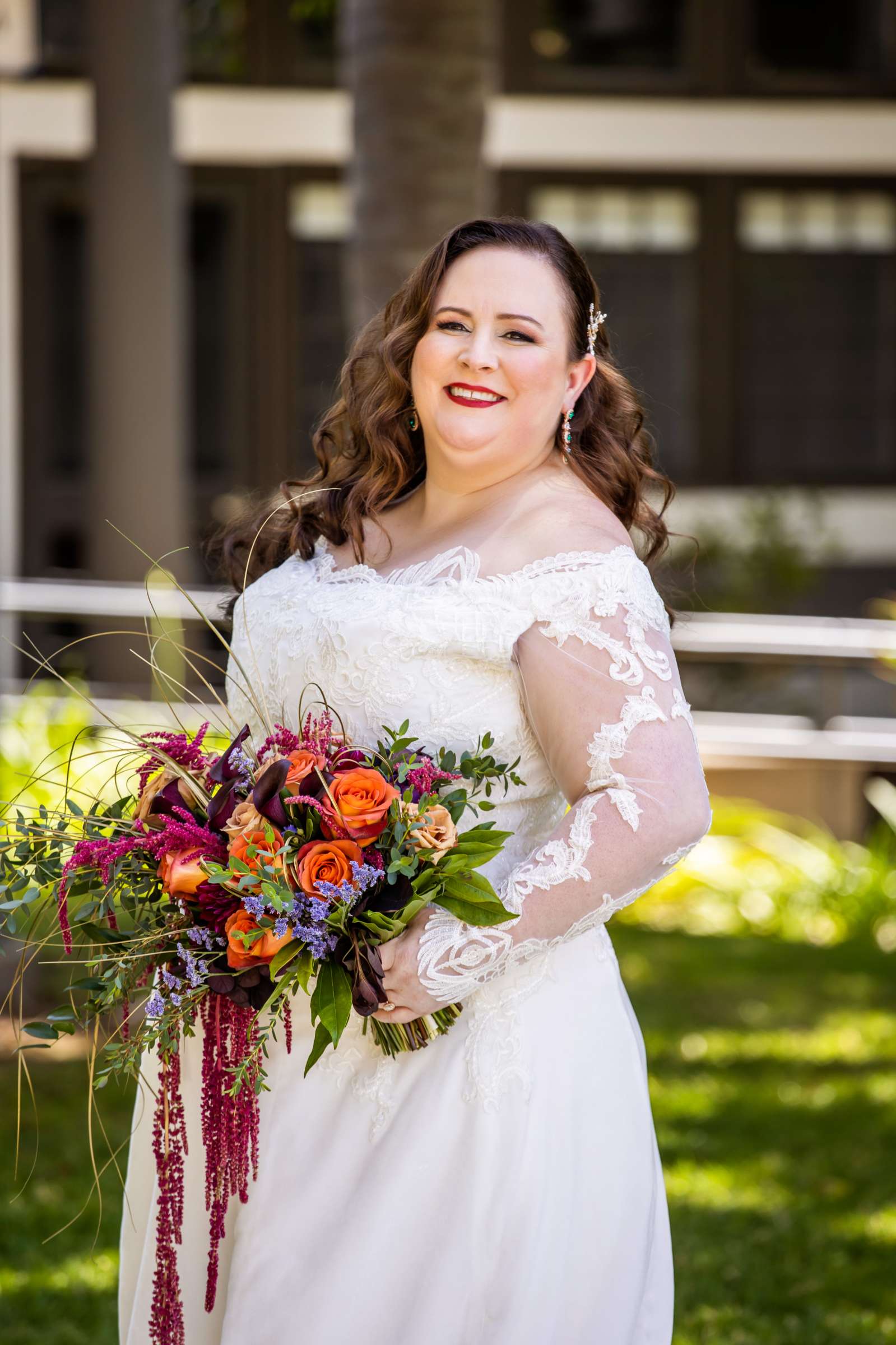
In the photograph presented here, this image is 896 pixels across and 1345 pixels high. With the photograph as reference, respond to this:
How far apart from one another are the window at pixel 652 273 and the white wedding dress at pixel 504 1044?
10856 millimetres

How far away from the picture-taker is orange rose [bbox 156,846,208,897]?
2.13m

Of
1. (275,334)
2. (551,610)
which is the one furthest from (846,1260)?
(275,334)

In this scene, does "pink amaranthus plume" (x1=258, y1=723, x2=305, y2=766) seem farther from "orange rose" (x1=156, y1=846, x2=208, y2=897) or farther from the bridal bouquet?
"orange rose" (x1=156, y1=846, x2=208, y2=897)

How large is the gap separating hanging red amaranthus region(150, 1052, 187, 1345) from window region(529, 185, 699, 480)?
1116 centimetres

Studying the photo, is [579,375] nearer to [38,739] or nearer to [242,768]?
[242,768]

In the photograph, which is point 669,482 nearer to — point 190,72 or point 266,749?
point 266,749

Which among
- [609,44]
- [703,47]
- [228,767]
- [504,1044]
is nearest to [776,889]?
[504,1044]

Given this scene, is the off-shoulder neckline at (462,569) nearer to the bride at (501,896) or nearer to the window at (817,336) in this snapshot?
the bride at (501,896)

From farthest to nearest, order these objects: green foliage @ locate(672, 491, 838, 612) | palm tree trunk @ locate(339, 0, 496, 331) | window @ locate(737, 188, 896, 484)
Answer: window @ locate(737, 188, 896, 484)
green foliage @ locate(672, 491, 838, 612)
palm tree trunk @ locate(339, 0, 496, 331)

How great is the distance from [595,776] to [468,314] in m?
0.77

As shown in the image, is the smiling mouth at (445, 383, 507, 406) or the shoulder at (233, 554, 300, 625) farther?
the shoulder at (233, 554, 300, 625)

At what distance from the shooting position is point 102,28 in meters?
6.66

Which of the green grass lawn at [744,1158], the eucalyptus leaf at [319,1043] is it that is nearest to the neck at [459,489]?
the eucalyptus leaf at [319,1043]

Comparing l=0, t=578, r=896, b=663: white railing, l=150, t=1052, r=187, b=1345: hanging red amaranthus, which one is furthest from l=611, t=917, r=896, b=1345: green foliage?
l=150, t=1052, r=187, b=1345: hanging red amaranthus
